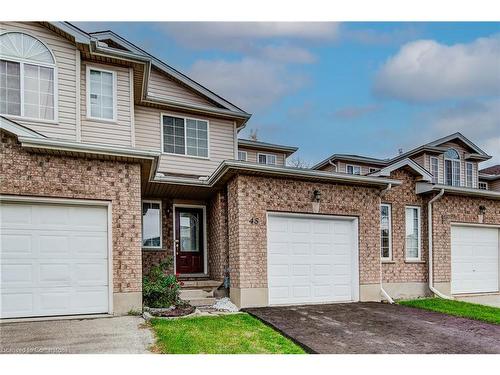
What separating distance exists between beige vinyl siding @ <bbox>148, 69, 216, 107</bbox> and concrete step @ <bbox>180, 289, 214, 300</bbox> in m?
6.00

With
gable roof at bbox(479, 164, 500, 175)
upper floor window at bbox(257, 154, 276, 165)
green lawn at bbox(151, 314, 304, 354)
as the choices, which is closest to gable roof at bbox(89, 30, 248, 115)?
upper floor window at bbox(257, 154, 276, 165)

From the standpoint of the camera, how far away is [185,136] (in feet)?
39.8

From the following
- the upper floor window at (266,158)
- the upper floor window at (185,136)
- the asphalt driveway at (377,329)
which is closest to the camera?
the asphalt driveway at (377,329)

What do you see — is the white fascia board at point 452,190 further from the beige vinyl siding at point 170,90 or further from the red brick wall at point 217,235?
the beige vinyl siding at point 170,90

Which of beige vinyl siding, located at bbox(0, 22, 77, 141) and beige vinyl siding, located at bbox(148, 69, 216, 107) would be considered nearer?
beige vinyl siding, located at bbox(0, 22, 77, 141)

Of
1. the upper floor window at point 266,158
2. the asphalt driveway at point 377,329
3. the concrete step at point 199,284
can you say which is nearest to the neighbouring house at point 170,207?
the concrete step at point 199,284

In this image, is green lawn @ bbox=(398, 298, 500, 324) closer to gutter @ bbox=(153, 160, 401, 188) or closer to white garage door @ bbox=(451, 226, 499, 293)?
white garage door @ bbox=(451, 226, 499, 293)

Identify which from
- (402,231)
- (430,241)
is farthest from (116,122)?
(430,241)

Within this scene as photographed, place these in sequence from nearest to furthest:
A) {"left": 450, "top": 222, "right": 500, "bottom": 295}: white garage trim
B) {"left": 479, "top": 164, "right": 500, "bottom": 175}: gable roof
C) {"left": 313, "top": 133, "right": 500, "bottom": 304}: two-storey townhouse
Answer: {"left": 313, "top": 133, "right": 500, "bottom": 304}: two-storey townhouse → {"left": 450, "top": 222, "right": 500, "bottom": 295}: white garage trim → {"left": 479, "top": 164, "right": 500, "bottom": 175}: gable roof

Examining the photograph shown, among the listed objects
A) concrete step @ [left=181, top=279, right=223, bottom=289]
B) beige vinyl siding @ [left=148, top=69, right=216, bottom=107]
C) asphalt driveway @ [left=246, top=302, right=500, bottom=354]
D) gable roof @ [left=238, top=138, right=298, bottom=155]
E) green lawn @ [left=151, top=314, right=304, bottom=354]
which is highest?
beige vinyl siding @ [left=148, top=69, right=216, bottom=107]

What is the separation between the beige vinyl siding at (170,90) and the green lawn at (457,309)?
27.6ft

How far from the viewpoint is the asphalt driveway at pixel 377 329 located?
231 inches

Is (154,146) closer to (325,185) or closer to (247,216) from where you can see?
(247,216)

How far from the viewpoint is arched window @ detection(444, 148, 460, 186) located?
738 inches
